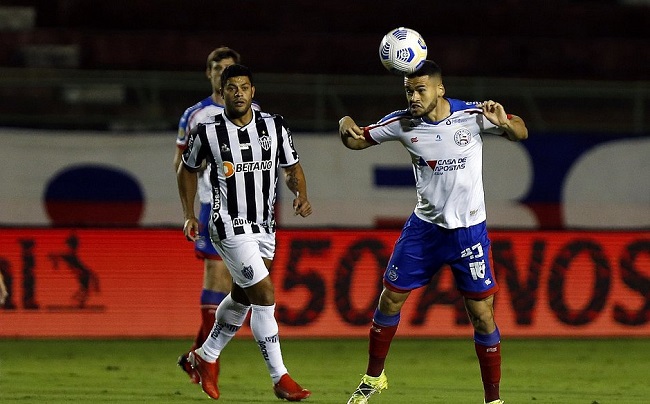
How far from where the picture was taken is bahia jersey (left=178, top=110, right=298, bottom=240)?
6602 millimetres

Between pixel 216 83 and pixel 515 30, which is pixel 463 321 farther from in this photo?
pixel 515 30

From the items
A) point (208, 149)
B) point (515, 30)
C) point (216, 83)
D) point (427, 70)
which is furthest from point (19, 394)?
point (515, 30)

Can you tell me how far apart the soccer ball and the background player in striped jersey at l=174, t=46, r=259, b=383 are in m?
1.64

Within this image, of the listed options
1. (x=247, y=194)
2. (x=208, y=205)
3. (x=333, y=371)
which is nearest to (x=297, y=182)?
(x=247, y=194)

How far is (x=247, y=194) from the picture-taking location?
6.60 metres

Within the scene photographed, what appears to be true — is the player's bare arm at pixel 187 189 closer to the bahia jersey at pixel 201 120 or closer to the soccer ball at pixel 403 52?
the bahia jersey at pixel 201 120

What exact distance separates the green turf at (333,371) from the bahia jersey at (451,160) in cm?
117

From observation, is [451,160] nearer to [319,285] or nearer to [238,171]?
[238,171]

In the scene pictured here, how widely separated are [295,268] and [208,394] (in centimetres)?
311

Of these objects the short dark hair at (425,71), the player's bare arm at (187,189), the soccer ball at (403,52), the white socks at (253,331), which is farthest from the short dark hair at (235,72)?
the white socks at (253,331)

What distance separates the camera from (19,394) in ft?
22.7

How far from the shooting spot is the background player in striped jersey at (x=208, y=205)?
7637 millimetres

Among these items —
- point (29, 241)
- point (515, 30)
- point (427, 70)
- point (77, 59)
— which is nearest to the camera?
point (427, 70)

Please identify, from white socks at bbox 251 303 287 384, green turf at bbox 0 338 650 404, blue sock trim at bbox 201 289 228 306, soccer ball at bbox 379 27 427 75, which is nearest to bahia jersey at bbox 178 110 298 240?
white socks at bbox 251 303 287 384
